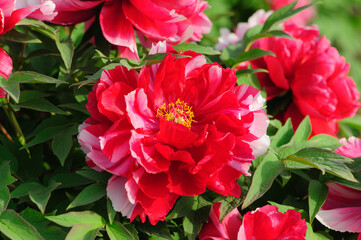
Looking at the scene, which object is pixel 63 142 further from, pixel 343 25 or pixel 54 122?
pixel 343 25

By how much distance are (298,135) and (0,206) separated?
1.40 ft

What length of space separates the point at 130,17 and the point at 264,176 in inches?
11.3

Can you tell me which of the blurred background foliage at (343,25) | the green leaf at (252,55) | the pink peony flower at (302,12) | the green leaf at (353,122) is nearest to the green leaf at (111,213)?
the green leaf at (252,55)

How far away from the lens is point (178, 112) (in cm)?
60

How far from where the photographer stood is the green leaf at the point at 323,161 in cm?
54

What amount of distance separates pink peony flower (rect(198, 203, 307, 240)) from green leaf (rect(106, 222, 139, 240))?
9 cm

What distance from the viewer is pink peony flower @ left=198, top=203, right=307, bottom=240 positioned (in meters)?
0.53

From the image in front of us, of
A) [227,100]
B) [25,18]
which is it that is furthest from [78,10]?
[227,100]

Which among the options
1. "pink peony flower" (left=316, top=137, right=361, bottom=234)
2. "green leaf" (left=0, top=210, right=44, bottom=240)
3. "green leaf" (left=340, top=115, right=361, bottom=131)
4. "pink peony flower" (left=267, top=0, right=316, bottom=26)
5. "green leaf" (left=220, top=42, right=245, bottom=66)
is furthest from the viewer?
"pink peony flower" (left=267, top=0, right=316, bottom=26)

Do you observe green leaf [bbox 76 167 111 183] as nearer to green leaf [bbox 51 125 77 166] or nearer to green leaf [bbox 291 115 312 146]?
green leaf [bbox 51 125 77 166]

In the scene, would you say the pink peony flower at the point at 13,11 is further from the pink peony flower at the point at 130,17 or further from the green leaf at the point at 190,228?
the green leaf at the point at 190,228

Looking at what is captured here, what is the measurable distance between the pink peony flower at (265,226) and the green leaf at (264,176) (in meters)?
0.03

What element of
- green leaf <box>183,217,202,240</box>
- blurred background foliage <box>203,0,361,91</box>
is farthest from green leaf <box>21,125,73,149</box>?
blurred background foliage <box>203,0,361,91</box>

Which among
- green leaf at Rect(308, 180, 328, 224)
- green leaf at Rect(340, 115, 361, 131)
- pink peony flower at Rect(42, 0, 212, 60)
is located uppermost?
pink peony flower at Rect(42, 0, 212, 60)
